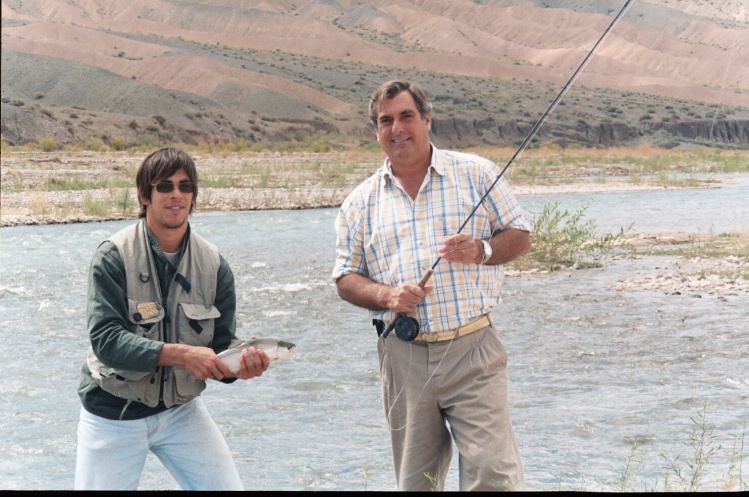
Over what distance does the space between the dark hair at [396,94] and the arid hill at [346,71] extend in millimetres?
2745

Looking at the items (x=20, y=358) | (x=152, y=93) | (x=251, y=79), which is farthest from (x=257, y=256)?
(x=251, y=79)

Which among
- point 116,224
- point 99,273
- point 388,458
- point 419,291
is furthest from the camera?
Answer: point 116,224

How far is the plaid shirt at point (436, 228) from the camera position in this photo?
2889 mm

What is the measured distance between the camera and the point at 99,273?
8.59 ft

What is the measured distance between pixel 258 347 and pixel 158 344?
0.26 meters

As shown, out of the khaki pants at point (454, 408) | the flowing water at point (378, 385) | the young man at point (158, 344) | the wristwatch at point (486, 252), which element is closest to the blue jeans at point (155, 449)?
the young man at point (158, 344)

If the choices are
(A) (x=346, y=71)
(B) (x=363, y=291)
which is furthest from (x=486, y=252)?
(A) (x=346, y=71)

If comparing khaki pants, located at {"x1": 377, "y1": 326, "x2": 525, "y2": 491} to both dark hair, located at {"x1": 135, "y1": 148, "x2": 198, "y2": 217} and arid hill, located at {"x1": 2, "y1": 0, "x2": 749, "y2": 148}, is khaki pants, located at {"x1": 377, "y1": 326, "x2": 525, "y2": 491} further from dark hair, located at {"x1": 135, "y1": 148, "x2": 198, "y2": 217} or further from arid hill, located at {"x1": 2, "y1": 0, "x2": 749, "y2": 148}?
arid hill, located at {"x1": 2, "y1": 0, "x2": 749, "y2": 148}

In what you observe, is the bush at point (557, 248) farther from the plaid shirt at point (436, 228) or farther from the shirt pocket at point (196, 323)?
the shirt pocket at point (196, 323)

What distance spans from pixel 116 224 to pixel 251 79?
6273cm

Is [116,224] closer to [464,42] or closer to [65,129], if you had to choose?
[65,129]

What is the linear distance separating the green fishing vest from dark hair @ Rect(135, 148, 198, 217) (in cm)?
10

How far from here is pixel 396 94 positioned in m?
2.94

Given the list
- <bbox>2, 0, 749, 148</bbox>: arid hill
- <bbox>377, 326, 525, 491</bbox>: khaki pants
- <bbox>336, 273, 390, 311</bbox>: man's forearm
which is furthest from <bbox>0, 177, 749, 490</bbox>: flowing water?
<bbox>2, 0, 749, 148</bbox>: arid hill
